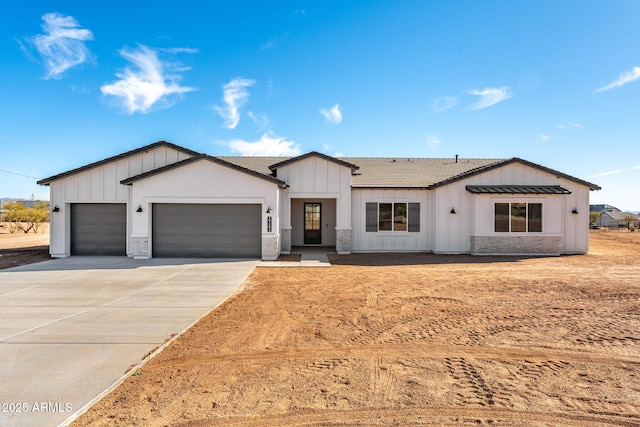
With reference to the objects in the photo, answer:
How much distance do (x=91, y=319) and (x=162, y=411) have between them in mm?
3854

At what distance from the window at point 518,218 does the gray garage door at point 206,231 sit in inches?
424

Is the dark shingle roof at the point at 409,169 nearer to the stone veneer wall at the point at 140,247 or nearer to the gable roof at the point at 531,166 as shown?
the gable roof at the point at 531,166

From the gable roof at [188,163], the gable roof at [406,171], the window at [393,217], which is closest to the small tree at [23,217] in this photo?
the gable roof at [188,163]

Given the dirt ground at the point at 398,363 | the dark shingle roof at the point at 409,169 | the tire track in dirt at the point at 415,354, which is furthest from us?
the dark shingle roof at the point at 409,169

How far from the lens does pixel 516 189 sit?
14992 mm

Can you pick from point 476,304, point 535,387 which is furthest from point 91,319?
point 476,304

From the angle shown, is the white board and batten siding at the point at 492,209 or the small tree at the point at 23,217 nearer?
the white board and batten siding at the point at 492,209

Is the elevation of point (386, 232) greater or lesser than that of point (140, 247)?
greater

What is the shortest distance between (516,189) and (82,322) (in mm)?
16109

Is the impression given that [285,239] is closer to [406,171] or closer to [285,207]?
[285,207]

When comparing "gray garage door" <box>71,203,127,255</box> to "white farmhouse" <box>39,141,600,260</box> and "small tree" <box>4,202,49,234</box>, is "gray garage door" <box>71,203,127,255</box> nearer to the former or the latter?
"white farmhouse" <box>39,141,600,260</box>

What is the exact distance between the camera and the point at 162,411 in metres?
3.38

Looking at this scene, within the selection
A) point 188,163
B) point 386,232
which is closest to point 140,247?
point 188,163

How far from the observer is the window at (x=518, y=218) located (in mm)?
15203
